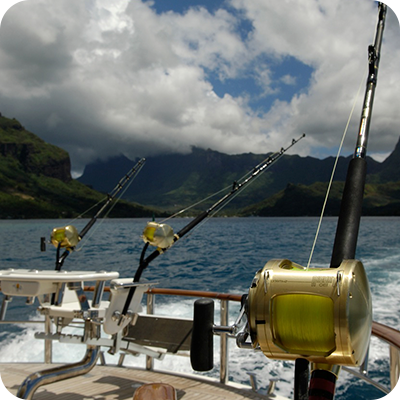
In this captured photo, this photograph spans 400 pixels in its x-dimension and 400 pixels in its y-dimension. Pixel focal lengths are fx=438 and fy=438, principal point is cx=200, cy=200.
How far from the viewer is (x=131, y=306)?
3387 mm

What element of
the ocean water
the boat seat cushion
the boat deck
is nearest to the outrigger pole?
the boat seat cushion

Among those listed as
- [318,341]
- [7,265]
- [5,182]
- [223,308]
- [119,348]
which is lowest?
[7,265]

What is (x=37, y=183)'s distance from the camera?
452ft

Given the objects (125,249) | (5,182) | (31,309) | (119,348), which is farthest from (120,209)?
(119,348)

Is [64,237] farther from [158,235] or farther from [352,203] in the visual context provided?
[352,203]

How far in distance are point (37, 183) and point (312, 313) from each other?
146384 mm

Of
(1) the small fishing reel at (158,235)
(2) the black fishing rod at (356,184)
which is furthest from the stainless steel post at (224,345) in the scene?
(2) the black fishing rod at (356,184)

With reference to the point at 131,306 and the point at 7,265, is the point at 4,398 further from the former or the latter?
the point at 7,265

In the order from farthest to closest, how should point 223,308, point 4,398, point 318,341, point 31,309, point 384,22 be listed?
point 31,309 < point 223,308 < point 4,398 < point 384,22 < point 318,341

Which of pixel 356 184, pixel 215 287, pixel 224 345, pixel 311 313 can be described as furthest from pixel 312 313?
pixel 215 287

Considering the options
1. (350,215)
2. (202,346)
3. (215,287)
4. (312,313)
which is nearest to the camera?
(312,313)

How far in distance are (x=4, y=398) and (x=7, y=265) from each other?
19407mm

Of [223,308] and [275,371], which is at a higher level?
[223,308]

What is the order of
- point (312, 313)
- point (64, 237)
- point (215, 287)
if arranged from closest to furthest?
point (312, 313)
point (64, 237)
point (215, 287)
